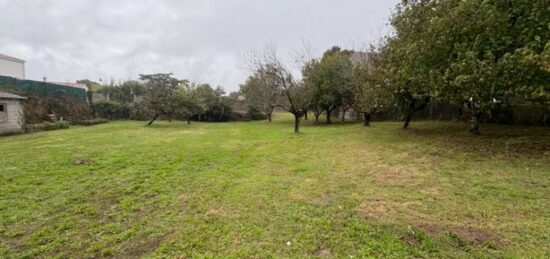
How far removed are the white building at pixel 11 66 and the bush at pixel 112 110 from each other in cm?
823

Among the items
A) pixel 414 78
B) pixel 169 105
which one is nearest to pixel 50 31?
pixel 169 105

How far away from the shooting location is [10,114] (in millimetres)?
14258

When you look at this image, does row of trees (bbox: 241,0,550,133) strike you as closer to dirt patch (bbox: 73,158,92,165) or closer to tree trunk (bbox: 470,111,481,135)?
tree trunk (bbox: 470,111,481,135)

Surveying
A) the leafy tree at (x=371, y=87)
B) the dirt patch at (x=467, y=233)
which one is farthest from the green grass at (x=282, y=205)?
the leafy tree at (x=371, y=87)

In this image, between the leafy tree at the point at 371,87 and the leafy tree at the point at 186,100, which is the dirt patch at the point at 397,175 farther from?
the leafy tree at the point at 186,100

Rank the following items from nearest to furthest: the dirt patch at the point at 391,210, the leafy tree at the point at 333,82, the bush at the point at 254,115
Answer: the dirt patch at the point at 391,210, the leafy tree at the point at 333,82, the bush at the point at 254,115

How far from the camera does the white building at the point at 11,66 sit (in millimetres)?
22531

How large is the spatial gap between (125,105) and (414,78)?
2533 cm

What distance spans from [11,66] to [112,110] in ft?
31.9

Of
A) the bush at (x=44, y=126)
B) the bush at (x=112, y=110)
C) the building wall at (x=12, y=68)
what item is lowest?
the bush at (x=44, y=126)

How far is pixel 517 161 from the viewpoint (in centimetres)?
597

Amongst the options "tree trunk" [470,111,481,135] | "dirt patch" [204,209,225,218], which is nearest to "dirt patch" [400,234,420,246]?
"dirt patch" [204,209,225,218]

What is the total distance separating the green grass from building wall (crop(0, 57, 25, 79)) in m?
23.3

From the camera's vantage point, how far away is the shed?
13.9 meters
